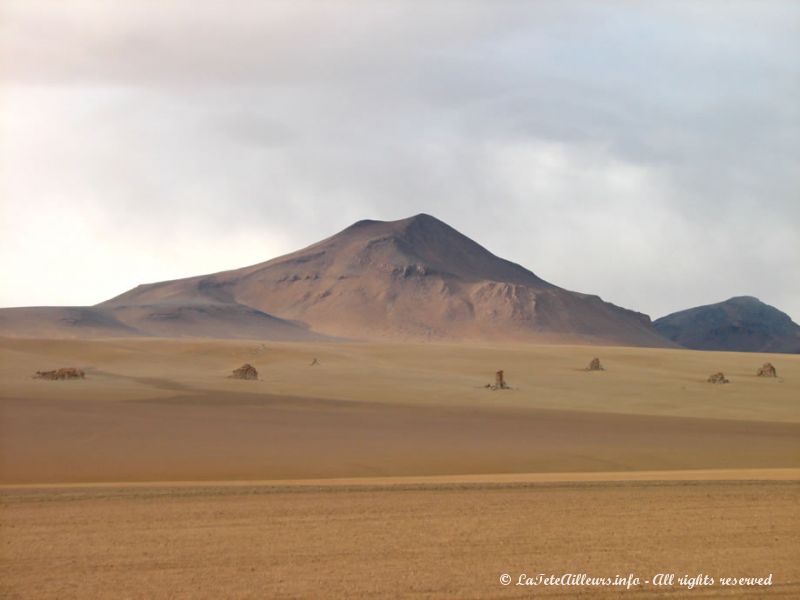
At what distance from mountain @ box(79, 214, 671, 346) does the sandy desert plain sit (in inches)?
3595

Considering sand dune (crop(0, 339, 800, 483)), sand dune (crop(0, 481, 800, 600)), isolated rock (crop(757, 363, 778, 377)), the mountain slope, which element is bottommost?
sand dune (crop(0, 481, 800, 600))

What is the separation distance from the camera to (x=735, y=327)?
169750mm

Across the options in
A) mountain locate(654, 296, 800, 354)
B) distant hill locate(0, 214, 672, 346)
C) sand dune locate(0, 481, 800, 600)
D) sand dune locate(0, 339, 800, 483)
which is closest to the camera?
sand dune locate(0, 481, 800, 600)

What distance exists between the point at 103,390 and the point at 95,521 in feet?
64.1

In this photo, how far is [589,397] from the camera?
3531 cm

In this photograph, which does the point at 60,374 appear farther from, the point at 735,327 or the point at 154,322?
the point at 735,327

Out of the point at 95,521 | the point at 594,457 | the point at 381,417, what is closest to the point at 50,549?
the point at 95,521

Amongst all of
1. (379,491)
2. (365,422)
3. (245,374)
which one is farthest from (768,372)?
(379,491)

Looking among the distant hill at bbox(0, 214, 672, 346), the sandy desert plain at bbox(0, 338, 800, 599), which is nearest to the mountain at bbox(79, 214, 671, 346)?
the distant hill at bbox(0, 214, 672, 346)

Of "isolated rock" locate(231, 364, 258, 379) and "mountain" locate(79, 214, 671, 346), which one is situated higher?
"mountain" locate(79, 214, 671, 346)

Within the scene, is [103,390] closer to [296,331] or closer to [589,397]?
[589,397]

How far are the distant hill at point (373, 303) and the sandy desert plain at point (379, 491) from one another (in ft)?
282

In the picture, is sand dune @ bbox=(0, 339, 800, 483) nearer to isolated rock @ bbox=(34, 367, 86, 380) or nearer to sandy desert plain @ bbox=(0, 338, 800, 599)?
sandy desert plain @ bbox=(0, 338, 800, 599)

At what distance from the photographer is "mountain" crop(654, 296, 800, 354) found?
164500 mm
